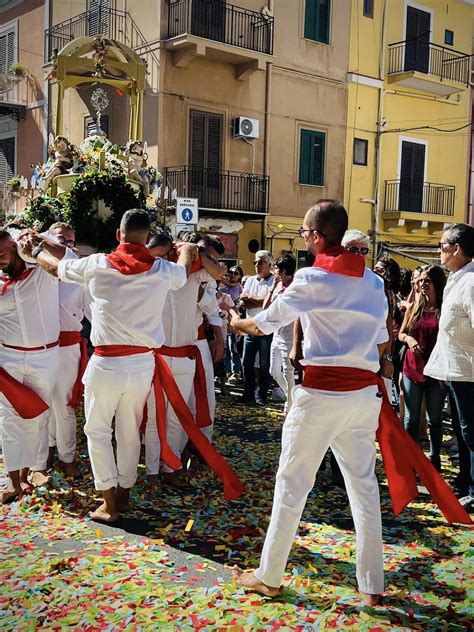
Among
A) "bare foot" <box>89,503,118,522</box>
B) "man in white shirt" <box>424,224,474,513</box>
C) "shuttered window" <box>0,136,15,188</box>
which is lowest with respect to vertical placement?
"bare foot" <box>89,503,118,522</box>

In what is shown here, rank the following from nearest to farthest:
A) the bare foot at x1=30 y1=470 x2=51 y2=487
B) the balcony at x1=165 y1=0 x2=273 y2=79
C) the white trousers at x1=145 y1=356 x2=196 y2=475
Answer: the bare foot at x1=30 y1=470 x2=51 y2=487, the white trousers at x1=145 y1=356 x2=196 y2=475, the balcony at x1=165 y1=0 x2=273 y2=79

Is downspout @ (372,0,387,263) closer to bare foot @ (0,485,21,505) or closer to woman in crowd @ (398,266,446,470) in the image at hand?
woman in crowd @ (398,266,446,470)

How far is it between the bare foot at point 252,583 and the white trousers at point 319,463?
56 mm

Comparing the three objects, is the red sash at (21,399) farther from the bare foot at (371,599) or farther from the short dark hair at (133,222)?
the bare foot at (371,599)

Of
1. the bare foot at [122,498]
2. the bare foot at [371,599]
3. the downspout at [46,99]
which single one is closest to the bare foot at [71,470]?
the bare foot at [122,498]

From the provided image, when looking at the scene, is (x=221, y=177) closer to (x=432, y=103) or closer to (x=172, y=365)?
(x=432, y=103)

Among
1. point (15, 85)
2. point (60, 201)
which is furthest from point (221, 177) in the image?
point (60, 201)

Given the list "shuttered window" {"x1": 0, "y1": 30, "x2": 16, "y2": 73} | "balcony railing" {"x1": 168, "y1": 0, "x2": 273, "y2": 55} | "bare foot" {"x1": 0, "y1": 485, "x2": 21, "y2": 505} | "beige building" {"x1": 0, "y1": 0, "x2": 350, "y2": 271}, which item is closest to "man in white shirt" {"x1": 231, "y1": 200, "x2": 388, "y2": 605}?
"bare foot" {"x1": 0, "y1": 485, "x2": 21, "y2": 505}

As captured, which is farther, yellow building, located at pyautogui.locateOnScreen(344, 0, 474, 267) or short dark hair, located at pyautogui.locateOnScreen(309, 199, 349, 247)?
yellow building, located at pyautogui.locateOnScreen(344, 0, 474, 267)

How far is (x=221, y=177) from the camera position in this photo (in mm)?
20125

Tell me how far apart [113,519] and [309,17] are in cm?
1936

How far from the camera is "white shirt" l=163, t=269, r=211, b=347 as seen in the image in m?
6.25

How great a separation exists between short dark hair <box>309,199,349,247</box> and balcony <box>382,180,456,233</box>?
19572mm

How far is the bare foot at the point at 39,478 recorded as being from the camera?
6.01 meters
